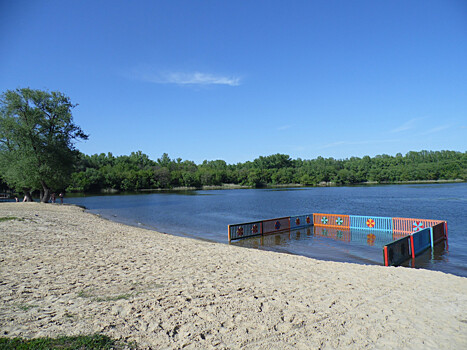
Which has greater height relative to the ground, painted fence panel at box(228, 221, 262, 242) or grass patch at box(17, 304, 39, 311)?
grass patch at box(17, 304, 39, 311)

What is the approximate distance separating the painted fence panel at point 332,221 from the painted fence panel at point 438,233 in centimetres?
645

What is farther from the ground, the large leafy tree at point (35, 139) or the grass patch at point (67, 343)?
the large leafy tree at point (35, 139)

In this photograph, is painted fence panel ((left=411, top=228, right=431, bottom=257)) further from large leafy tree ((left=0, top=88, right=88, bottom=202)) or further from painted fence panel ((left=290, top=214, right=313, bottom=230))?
large leafy tree ((left=0, top=88, right=88, bottom=202))

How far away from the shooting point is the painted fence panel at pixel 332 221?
23.9 meters

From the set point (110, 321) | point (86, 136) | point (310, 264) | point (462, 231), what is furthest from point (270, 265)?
point (86, 136)

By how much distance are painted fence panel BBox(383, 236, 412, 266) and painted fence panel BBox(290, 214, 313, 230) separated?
1018 centimetres

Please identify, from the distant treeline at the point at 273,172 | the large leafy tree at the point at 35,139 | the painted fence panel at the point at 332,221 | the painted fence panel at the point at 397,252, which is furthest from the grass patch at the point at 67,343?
the distant treeline at the point at 273,172

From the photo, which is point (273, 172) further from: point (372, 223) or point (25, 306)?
point (25, 306)

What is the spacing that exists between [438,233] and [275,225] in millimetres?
10179

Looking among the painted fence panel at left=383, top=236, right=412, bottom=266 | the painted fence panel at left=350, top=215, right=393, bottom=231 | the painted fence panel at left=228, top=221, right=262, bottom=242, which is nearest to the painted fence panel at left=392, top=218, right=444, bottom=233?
the painted fence panel at left=350, top=215, right=393, bottom=231

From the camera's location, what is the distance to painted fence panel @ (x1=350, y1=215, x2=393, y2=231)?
72.4ft

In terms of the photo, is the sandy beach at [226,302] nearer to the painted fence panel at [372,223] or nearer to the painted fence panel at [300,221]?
the painted fence panel at [372,223]

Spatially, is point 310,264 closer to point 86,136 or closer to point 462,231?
point 462,231

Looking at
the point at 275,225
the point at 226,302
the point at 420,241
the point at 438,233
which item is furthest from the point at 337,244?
the point at 226,302
